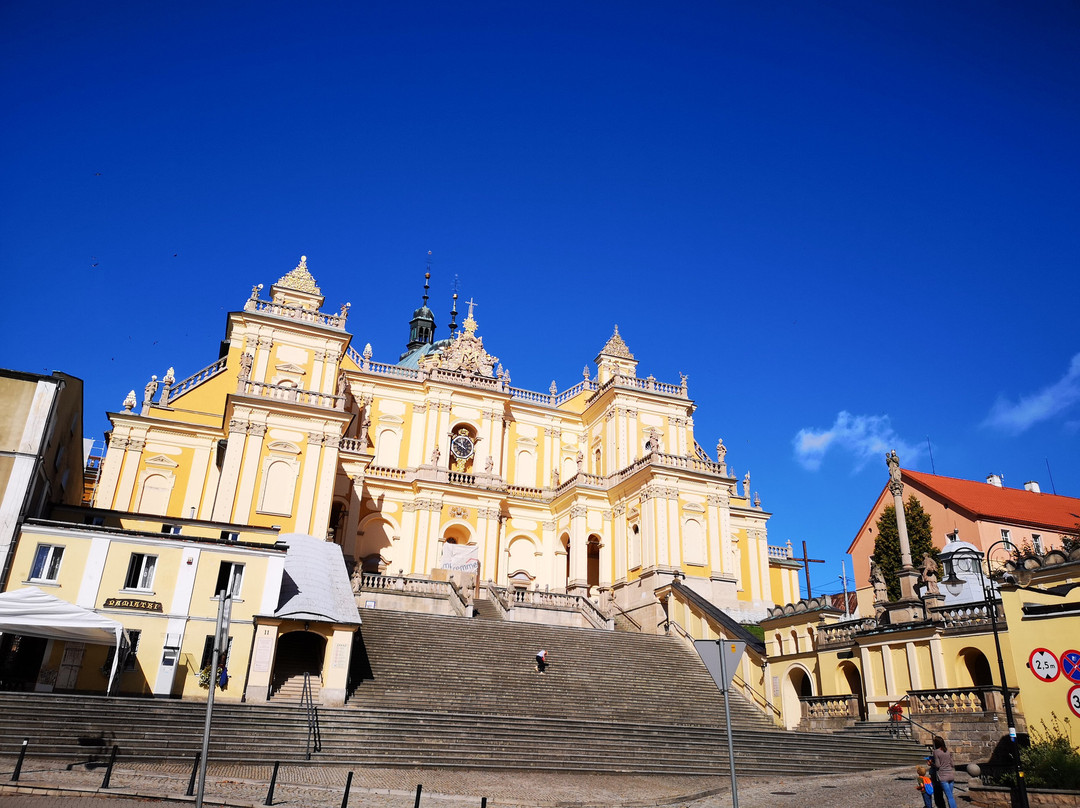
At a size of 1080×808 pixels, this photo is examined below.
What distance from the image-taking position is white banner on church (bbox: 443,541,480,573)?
4300 centimetres

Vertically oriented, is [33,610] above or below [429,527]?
below

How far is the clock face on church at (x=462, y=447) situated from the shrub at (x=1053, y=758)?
113ft

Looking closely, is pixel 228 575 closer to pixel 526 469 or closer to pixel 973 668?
pixel 973 668

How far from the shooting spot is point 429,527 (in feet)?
142

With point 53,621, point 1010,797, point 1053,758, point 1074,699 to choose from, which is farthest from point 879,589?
point 53,621

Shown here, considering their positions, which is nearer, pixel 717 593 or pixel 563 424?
pixel 717 593

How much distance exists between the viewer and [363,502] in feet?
141

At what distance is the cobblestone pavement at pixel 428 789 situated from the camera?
13297 mm

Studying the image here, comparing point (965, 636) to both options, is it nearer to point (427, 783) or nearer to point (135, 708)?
point (427, 783)

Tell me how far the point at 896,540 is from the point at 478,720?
35.5 metres

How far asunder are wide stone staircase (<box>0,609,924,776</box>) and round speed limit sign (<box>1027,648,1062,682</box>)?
5284 millimetres

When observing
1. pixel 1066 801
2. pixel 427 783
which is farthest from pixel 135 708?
pixel 1066 801

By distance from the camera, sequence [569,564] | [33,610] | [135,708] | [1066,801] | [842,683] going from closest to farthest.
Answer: [1066,801]
[135,708]
[33,610]
[842,683]
[569,564]

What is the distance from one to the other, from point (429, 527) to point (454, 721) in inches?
881
